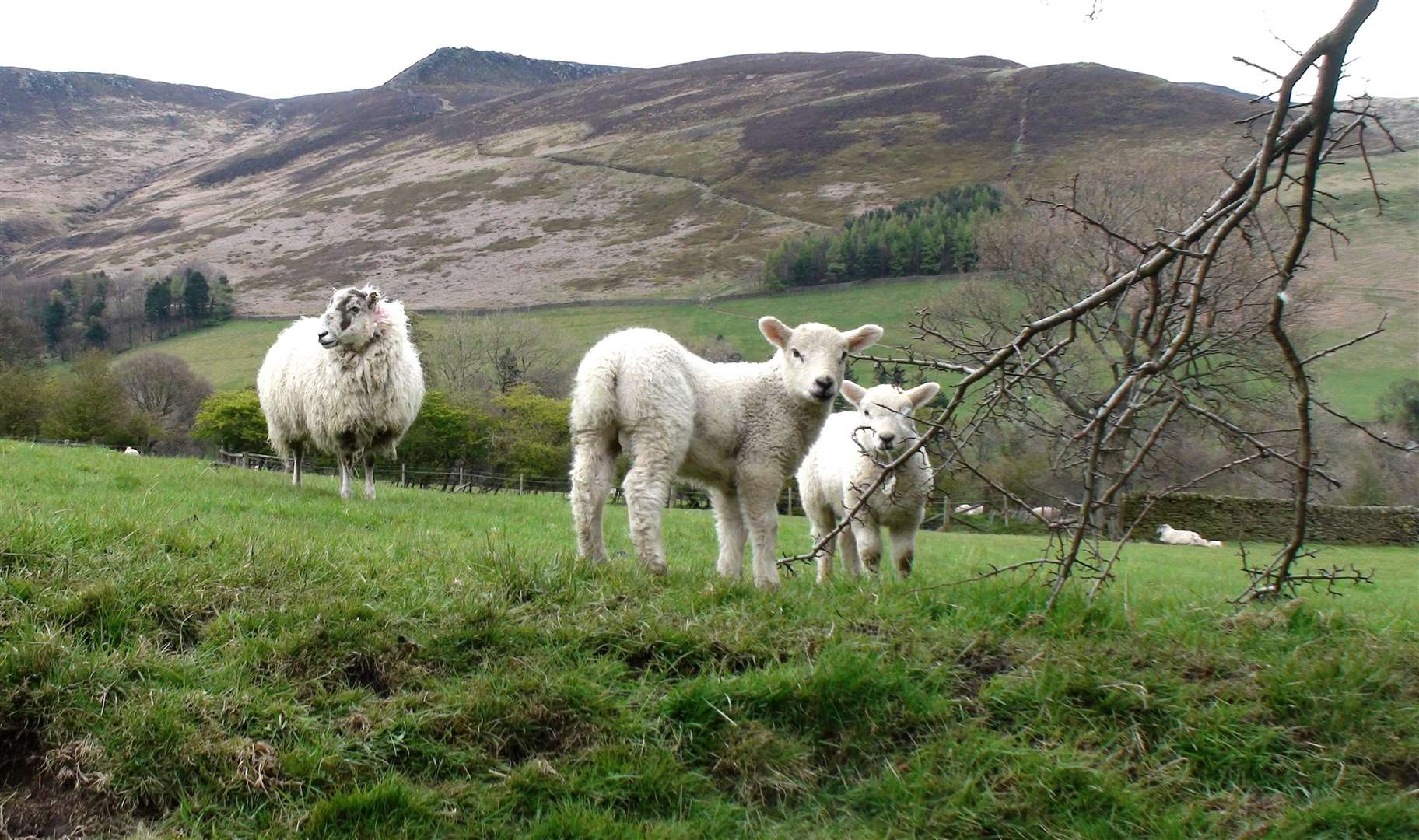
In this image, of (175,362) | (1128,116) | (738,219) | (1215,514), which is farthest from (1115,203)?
(1128,116)

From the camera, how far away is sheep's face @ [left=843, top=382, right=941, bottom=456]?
30.0 ft

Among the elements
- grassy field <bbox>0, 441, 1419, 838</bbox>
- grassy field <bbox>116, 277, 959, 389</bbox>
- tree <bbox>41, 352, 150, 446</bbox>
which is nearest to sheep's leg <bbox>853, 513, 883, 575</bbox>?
grassy field <bbox>0, 441, 1419, 838</bbox>

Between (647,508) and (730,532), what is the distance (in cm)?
134

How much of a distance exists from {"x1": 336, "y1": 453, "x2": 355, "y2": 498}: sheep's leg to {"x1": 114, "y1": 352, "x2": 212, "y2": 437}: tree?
54924 millimetres

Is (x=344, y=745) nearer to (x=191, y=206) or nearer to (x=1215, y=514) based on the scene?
(x=1215, y=514)

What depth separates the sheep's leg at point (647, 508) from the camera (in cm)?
685

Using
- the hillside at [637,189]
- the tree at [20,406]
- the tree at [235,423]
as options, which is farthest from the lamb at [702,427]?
the hillside at [637,189]

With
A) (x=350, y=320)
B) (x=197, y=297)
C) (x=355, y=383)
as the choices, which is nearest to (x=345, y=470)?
(x=355, y=383)

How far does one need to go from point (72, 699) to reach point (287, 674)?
3.01 ft

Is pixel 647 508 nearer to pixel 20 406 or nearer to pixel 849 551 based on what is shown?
pixel 849 551

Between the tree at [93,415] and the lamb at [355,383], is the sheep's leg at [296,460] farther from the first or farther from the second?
the tree at [93,415]

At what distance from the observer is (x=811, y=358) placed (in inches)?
309

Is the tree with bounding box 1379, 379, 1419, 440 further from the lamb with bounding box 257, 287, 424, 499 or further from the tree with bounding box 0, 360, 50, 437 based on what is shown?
the tree with bounding box 0, 360, 50, 437

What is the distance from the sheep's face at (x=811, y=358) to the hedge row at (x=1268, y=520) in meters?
29.8
